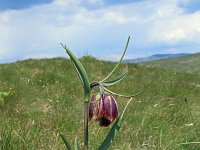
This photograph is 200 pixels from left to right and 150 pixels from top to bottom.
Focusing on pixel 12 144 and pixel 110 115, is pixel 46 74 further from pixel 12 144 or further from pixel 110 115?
pixel 110 115

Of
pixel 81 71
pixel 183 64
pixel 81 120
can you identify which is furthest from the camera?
pixel 183 64

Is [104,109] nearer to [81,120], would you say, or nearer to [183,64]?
[81,120]

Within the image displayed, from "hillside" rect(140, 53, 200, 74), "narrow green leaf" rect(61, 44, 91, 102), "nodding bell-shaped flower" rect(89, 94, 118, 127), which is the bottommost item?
"hillside" rect(140, 53, 200, 74)

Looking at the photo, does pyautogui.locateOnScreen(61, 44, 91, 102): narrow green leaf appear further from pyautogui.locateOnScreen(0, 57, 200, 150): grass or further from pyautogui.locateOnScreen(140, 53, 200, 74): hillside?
pyautogui.locateOnScreen(140, 53, 200, 74): hillside

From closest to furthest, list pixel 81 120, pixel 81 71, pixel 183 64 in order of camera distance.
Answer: pixel 81 71 < pixel 81 120 < pixel 183 64

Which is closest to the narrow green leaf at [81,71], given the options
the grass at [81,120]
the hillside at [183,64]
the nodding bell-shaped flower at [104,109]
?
the nodding bell-shaped flower at [104,109]

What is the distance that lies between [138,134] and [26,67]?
990 centimetres

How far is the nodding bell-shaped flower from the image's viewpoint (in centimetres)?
271

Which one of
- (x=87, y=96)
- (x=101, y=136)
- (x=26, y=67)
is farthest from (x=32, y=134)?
(x=26, y=67)

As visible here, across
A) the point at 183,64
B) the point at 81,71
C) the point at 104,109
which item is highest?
the point at 81,71

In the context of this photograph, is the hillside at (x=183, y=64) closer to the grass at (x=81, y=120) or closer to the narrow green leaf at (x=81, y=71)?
the grass at (x=81, y=120)

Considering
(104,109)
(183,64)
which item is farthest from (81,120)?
(183,64)

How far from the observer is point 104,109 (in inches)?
107

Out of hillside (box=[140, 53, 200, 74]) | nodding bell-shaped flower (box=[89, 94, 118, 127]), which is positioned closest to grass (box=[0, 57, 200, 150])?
nodding bell-shaped flower (box=[89, 94, 118, 127])
